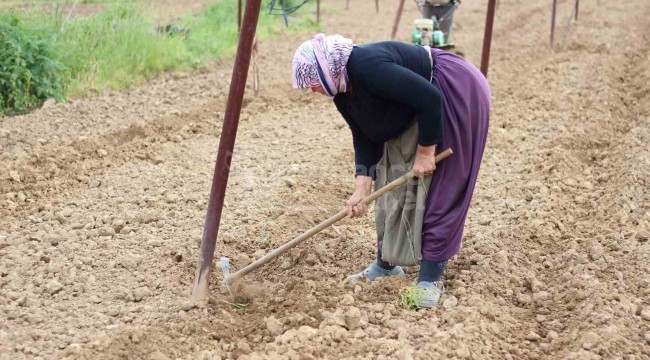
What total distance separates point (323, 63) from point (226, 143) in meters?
0.54

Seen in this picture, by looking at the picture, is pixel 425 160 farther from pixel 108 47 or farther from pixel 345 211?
pixel 108 47

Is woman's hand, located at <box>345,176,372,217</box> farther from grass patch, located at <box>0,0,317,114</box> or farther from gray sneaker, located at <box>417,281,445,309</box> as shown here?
grass patch, located at <box>0,0,317,114</box>

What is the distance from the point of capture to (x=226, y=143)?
3223mm

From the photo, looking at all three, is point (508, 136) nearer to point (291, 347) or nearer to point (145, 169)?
point (145, 169)

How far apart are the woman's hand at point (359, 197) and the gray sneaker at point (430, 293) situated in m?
0.42

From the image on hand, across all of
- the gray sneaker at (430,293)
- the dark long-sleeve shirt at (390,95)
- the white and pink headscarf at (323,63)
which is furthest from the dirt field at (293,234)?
the white and pink headscarf at (323,63)

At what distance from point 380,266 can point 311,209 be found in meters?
0.98

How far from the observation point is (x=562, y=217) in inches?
179

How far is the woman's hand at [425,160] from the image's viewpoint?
320cm

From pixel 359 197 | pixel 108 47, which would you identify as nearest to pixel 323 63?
pixel 359 197

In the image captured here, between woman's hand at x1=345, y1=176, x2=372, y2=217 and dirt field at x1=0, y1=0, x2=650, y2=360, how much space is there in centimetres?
37

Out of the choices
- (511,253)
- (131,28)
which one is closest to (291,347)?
(511,253)

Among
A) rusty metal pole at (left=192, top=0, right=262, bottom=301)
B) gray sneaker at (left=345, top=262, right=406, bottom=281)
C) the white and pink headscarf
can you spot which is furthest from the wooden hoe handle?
the white and pink headscarf

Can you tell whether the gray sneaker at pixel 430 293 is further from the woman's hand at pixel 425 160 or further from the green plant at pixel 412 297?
the woman's hand at pixel 425 160
